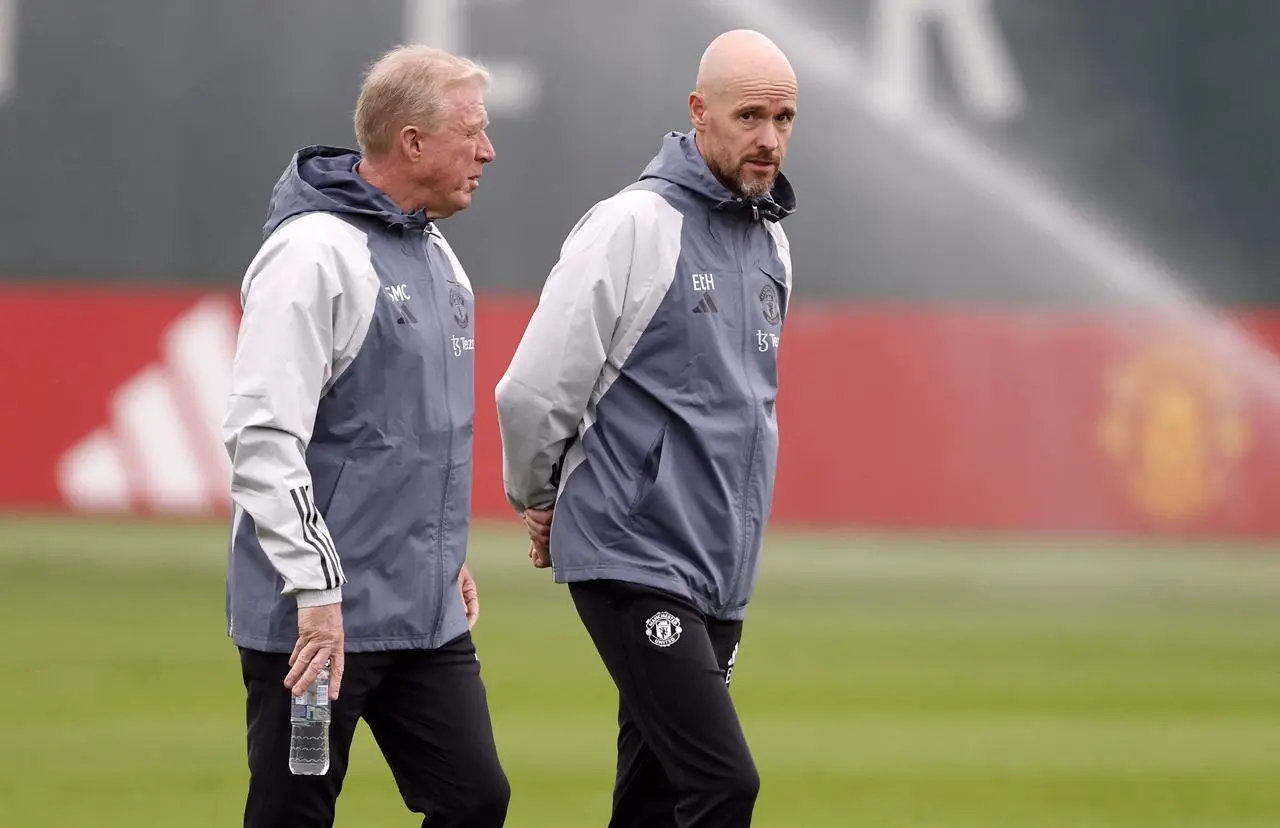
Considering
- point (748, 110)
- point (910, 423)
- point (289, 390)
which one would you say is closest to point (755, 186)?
point (748, 110)

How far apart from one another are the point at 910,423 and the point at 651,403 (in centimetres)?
992

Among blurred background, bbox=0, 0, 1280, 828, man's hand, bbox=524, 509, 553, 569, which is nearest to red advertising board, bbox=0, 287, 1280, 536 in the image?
blurred background, bbox=0, 0, 1280, 828

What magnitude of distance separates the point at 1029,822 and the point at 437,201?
124 inches

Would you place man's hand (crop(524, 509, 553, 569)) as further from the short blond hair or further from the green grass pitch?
the short blond hair

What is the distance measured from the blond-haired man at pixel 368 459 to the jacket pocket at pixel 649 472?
34 cm

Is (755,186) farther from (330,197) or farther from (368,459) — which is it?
(368,459)

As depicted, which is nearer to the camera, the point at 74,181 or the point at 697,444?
the point at 697,444

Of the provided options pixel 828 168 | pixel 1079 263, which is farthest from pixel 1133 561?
pixel 828 168

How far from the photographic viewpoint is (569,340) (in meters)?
4.02

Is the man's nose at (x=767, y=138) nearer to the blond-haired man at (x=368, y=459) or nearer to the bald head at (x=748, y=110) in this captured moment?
the bald head at (x=748, y=110)

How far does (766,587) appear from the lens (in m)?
12.0

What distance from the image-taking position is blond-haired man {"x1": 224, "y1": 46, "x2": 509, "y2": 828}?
3580mm

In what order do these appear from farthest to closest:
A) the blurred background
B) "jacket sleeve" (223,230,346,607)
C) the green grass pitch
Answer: the blurred background
the green grass pitch
"jacket sleeve" (223,230,346,607)

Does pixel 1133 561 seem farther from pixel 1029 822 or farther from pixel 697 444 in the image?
pixel 697 444
